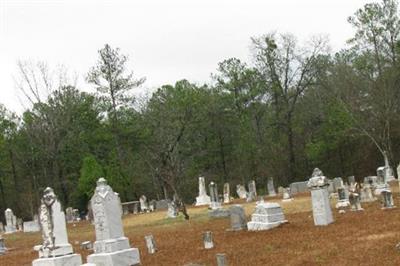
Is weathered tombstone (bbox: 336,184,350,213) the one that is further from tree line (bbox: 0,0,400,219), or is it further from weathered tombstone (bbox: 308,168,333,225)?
tree line (bbox: 0,0,400,219)

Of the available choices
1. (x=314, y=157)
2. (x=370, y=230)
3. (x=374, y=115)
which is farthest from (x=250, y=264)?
(x=314, y=157)

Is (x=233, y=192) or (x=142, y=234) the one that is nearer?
(x=142, y=234)

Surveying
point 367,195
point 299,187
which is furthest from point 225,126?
point 367,195

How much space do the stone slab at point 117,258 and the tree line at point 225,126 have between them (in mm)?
25170

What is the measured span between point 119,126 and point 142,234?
26.6 meters

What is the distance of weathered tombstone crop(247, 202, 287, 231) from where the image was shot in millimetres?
18328

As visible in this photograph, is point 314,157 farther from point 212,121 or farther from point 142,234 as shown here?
point 142,234

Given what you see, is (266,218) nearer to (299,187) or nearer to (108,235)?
(108,235)

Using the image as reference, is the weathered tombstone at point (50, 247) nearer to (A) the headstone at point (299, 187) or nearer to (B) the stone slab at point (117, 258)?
(B) the stone slab at point (117, 258)

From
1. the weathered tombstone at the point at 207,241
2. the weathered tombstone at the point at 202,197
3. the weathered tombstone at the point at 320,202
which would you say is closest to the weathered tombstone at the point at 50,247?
the weathered tombstone at the point at 207,241

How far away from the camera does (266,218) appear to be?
1833cm

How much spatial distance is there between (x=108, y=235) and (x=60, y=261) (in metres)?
1.33

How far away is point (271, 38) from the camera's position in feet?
164

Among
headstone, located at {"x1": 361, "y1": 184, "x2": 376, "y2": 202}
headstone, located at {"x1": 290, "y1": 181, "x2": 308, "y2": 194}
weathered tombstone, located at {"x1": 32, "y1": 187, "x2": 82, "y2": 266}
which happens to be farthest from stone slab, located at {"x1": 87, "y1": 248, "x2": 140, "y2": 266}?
headstone, located at {"x1": 290, "y1": 181, "x2": 308, "y2": 194}
